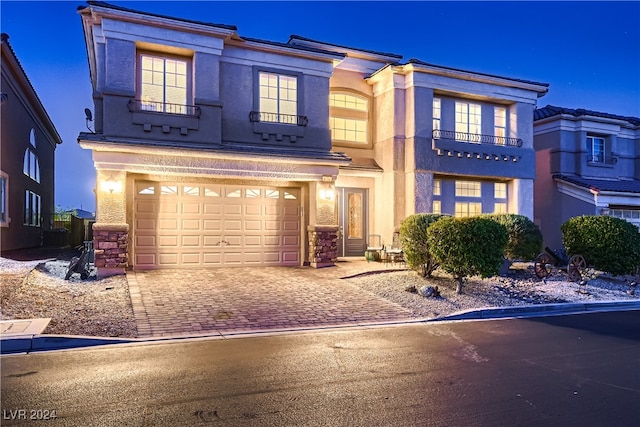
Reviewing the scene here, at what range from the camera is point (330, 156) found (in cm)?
1519

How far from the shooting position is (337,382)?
5734 mm

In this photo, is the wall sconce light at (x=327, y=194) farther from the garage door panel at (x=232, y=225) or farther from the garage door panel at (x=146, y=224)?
the garage door panel at (x=146, y=224)

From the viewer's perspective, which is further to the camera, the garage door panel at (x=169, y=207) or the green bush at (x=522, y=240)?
the green bush at (x=522, y=240)

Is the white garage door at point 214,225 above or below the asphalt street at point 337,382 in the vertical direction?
above

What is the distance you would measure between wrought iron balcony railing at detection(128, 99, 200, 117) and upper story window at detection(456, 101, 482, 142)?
32.2ft

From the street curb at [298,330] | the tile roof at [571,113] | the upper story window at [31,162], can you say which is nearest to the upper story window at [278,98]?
the street curb at [298,330]

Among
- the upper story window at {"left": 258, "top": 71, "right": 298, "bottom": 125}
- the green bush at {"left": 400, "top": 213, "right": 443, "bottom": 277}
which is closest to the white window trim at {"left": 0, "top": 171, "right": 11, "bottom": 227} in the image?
the upper story window at {"left": 258, "top": 71, "right": 298, "bottom": 125}

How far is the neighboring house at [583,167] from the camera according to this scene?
70.0 ft

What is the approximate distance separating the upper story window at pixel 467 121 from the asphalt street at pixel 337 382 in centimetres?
1163

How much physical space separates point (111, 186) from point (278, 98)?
573 centimetres

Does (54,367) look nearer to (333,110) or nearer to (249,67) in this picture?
(249,67)

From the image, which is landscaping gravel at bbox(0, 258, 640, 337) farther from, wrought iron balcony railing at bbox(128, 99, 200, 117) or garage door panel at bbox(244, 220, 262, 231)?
wrought iron balcony railing at bbox(128, 99, 200, 117)

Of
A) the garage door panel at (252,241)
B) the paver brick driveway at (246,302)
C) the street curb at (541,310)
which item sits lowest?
the street curb at (541,310)

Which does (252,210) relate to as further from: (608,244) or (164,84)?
(608,244)
